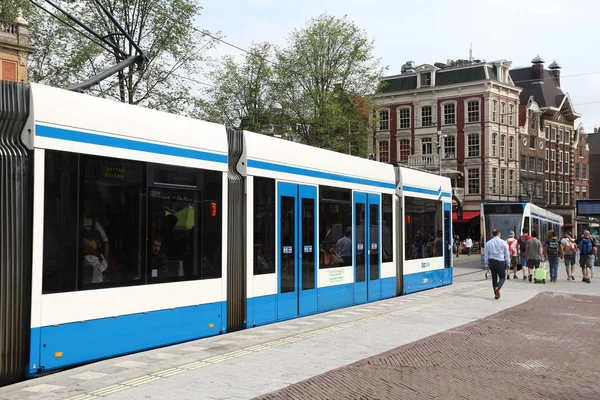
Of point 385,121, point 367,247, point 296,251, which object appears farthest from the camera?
point 385,121

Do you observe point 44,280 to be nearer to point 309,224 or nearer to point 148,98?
point 309,224

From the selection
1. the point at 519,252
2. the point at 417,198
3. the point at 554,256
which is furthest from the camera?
the point at 519,252

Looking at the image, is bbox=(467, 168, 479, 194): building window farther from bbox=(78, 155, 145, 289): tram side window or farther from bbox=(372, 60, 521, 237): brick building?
bbox=(78, 155, 145, 289): tram side window

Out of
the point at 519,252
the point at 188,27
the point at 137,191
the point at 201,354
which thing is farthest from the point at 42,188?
the point at 188,27

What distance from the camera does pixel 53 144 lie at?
7.62 m

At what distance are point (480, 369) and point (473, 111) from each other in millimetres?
60197

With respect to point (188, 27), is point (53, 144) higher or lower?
lower

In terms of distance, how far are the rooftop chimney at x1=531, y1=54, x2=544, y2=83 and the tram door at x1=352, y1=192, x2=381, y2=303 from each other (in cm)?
6951

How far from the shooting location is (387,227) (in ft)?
54.3

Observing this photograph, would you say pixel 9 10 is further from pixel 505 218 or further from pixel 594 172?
pixel 594 172

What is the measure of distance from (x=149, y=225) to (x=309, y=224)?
14.5 ft

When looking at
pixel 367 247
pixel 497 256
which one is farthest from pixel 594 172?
pixel 367 247

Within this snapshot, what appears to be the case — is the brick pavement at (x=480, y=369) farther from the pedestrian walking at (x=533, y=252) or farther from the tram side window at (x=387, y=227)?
the pedestrian walking at (x=533, y=252)

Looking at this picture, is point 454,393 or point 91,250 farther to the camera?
point 91,250
